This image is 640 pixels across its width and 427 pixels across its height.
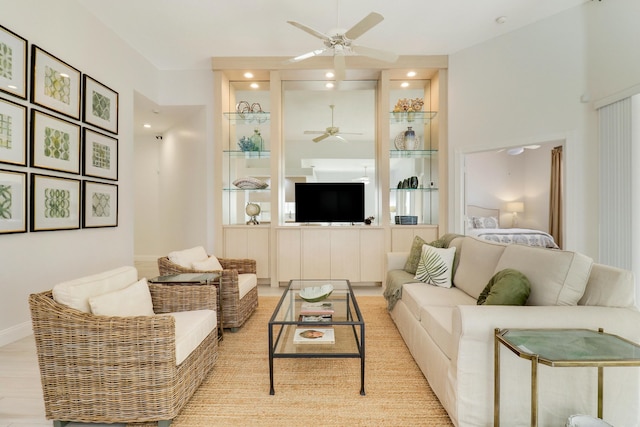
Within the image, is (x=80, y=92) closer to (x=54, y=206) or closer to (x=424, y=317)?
(x=54, y=206)

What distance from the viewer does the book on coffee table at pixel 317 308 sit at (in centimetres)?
227

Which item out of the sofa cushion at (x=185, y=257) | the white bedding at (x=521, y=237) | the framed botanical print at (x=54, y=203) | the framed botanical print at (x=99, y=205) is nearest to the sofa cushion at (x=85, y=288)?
the sofa cushion at (x=185, y=257)

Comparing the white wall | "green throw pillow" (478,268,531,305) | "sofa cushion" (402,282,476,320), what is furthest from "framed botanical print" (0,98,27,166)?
"green throw pillow" (478,268,531,305)

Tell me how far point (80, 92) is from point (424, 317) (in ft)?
12.8

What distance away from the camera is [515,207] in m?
7.41

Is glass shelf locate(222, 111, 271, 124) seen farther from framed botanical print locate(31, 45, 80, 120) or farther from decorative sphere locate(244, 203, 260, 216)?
framed botanical print locate(31, 45, 80, 120)

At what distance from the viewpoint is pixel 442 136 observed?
440 centimetres

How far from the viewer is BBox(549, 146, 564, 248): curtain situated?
634 cm

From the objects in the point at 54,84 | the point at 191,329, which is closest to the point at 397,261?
the point at 191,329

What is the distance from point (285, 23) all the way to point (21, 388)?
3957mm

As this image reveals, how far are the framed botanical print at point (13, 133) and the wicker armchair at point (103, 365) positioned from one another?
5.56 feet

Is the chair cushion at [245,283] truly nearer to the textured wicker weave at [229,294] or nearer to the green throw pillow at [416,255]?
the textured wicker weave at [229,294]

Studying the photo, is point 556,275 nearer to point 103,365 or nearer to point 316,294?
point 316,294

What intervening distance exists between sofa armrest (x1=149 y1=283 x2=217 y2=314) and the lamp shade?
764 centimetres
